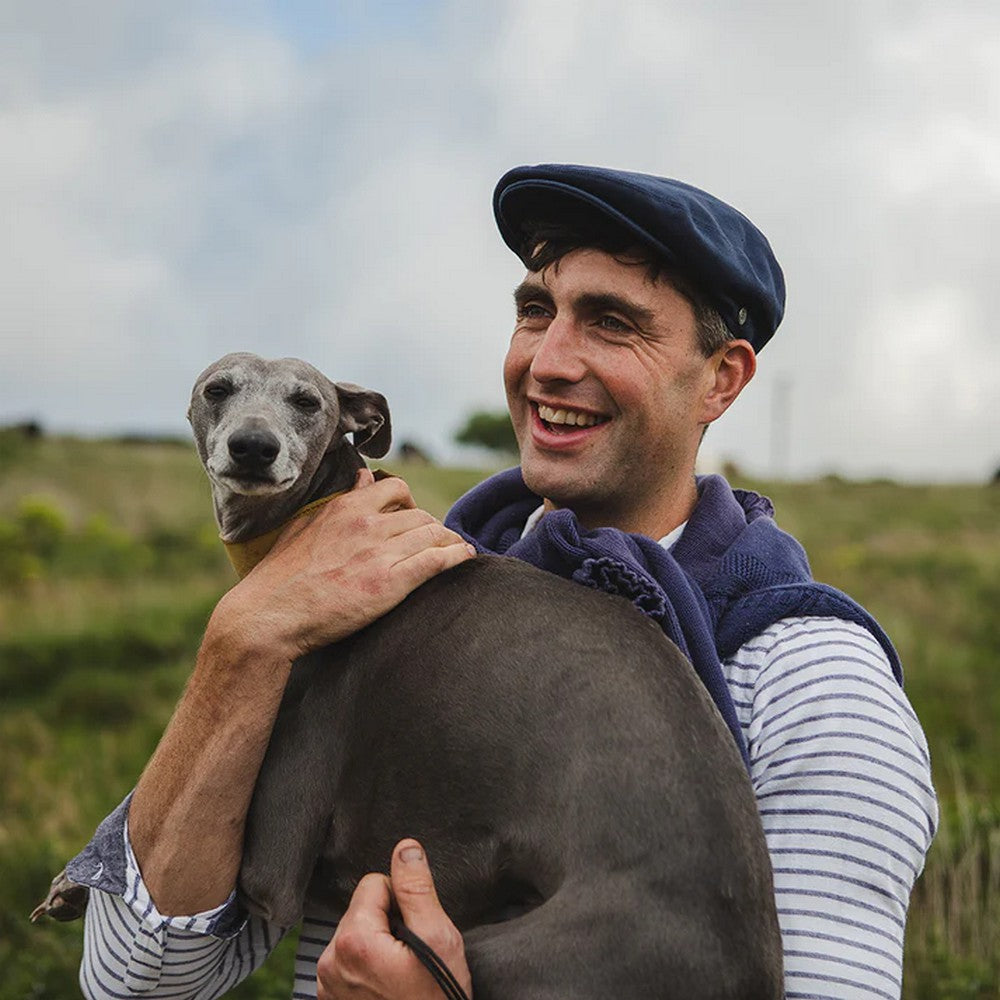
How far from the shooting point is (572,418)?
2977 millimetres

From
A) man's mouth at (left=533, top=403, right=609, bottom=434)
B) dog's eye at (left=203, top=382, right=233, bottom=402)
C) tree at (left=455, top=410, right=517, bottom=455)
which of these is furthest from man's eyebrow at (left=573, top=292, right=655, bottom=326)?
tree at (left=455, top=410, right=517, bottom=455)

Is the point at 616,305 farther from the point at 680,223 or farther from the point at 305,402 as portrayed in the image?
the point at 305,402

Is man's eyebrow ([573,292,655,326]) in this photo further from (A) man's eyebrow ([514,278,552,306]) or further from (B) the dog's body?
(B) the dog's body

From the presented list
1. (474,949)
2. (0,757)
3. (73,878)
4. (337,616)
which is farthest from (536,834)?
(0,757)

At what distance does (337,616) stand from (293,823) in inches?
19.7

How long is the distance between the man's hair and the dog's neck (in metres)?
0.89

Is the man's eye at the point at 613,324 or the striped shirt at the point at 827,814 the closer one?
the striped shirt at the point at 827,814

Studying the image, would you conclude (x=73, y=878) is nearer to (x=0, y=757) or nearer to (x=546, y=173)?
(x=546, y=173)

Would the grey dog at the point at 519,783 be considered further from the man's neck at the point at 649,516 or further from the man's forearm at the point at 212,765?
the man's neck at the point at 649,516

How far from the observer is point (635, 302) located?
289 cm

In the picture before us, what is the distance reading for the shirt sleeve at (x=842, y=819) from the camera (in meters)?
2.33

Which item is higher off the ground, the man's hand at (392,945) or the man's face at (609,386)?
the man's face at (609,386)

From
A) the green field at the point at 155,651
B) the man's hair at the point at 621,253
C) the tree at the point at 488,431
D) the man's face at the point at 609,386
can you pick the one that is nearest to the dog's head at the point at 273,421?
the man's face at the point at 609,386

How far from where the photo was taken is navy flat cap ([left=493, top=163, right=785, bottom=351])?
2785mm
